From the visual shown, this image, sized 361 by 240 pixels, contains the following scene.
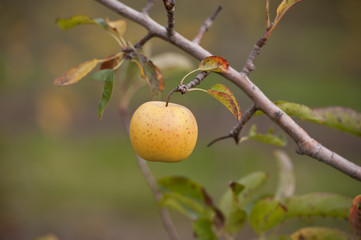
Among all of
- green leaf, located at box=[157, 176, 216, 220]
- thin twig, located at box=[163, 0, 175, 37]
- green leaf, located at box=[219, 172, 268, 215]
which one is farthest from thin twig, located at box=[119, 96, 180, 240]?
thin twig, located at box=[163, 0, 175, 37]

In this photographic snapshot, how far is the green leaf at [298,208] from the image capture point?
0.86 metres

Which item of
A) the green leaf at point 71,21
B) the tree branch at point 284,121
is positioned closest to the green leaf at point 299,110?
the tree branch at point 284,121

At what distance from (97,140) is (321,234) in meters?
4.80

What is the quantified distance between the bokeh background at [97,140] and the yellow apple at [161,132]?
217cm

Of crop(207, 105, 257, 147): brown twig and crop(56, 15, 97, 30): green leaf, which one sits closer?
crop(207, 105, 257, 147): brown twig

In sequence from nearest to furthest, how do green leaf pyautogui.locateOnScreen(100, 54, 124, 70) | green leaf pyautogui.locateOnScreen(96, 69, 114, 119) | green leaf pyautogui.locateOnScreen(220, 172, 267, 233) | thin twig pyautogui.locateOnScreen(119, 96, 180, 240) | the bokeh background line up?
green leaf pyautogui.locateOnScreen(96, 69, 114, 119)
green leaf pyautogui.locateOnScreen(100, 54, 124, 70)
green leaf pyautogui.locateOnScreen(220, 172, 267, 233)
thin twig pyautogui.locateOnScreen(119, 96, 180, 240)
the bokeh background

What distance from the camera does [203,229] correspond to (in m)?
0.95

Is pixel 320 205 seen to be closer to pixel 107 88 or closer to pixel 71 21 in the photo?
pixel 107 88

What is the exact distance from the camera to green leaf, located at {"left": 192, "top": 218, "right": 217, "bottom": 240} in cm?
95

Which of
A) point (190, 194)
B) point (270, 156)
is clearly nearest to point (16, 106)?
point (270, 156)

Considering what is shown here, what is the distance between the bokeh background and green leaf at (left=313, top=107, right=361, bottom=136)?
2.14 m

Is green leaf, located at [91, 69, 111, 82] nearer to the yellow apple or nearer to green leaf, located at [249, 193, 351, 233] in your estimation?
the yellow apple

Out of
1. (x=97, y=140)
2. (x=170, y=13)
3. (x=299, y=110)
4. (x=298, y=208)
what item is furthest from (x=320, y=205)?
(x=97, y=140)

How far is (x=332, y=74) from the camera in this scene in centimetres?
798
